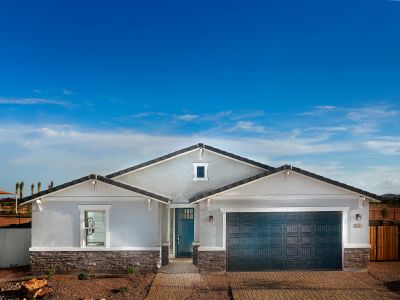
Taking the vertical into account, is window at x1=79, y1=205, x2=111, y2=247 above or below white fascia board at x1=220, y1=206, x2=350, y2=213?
below

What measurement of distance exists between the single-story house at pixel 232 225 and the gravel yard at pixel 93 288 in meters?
0.93

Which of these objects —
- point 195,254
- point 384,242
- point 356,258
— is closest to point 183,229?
point 195,254

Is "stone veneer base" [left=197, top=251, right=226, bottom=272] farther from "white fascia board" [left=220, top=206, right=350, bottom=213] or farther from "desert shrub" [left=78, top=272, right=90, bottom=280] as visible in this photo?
"desert shrub" [left=78, top=272, right=90, bottom=280]

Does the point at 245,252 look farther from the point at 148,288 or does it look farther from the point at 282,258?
the point at 148,288

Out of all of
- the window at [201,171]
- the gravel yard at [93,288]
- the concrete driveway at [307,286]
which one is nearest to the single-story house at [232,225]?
the concrete driveway at [307,286]

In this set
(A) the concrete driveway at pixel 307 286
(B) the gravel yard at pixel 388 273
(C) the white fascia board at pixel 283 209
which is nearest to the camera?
(A) the concrete driveway at pixel 307 286

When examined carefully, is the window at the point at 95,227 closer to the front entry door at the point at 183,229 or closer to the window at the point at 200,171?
the front entry door at the point at 183,229

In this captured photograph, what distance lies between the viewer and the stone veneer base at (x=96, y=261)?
606 inches

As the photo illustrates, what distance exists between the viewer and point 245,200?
15.3m

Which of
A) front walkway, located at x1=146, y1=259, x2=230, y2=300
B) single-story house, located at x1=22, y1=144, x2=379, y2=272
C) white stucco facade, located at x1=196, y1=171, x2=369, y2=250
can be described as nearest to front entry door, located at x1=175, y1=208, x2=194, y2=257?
front walkway, located at x1=146, y1=259, x2=230, y2=300

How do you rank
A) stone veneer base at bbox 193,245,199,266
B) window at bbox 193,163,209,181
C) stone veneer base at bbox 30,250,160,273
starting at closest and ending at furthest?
stone veneer base at bbox 30,250,160,273 < stone veneer base at bbox 193,245,199,266 < window at bbox 193,163,209,181

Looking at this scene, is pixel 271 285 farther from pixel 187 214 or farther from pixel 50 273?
pixel 50 273

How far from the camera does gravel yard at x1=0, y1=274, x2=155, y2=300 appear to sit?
1261 cm

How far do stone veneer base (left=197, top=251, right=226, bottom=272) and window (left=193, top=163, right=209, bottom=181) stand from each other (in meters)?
4.02
